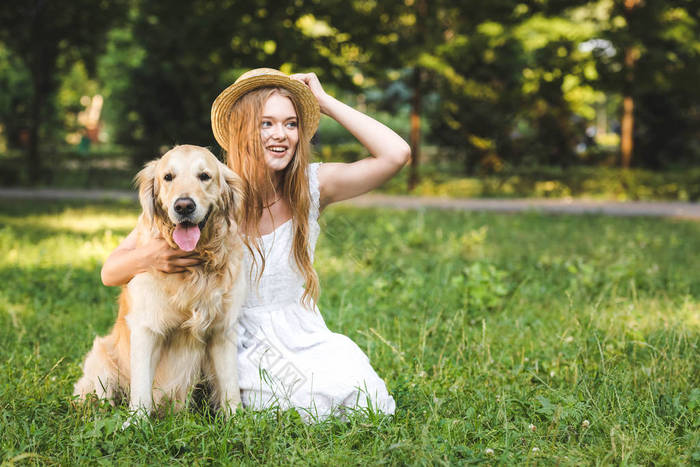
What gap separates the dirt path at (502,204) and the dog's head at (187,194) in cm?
961

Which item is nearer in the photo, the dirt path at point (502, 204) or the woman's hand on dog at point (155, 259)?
the woman's hand on dog at point (155, 259)

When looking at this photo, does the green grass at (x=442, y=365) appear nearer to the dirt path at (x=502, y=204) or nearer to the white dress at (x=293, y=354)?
the white dress at (x=293, y=354)

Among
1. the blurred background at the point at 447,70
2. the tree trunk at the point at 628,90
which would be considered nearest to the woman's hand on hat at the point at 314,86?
the blurred background at the point at 447,70

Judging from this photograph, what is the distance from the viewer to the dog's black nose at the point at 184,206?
2613 mm

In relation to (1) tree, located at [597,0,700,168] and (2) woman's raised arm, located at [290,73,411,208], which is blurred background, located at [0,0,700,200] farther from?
(2) woman's raised arm, located at [290,73,411,208]

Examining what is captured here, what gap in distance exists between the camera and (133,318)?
9.16 feet

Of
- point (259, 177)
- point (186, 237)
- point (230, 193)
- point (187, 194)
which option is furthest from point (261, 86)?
point (186, 237)

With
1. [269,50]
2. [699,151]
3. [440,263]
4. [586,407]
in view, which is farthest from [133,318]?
[699,151]

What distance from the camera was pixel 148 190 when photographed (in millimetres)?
2807

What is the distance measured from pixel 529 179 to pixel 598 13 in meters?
4.40

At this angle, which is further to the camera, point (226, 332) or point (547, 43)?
point (547, 43)

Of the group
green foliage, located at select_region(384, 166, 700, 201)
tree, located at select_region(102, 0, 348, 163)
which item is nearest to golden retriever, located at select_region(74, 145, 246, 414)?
tree, located at select_region(102, 0, 348, 163)

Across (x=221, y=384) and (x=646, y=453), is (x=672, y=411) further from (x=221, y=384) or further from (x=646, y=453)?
(x=221, y=384)

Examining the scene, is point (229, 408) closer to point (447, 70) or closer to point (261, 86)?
point (261, 86)
